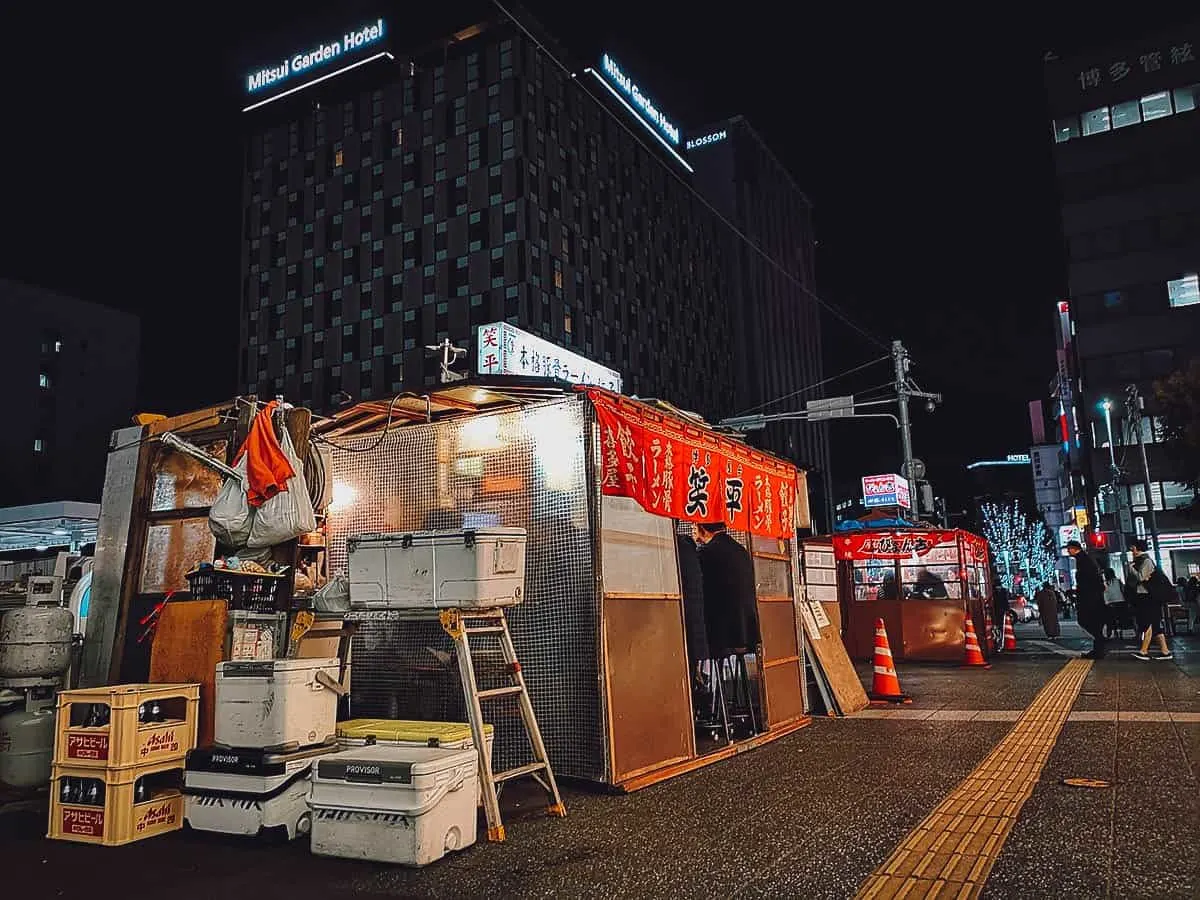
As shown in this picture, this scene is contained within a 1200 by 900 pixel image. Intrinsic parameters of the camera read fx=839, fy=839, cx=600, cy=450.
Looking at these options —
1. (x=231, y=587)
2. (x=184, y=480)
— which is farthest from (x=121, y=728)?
(x=184, y=480)

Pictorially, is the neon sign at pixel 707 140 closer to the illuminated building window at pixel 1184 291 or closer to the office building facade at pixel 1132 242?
the office building facade at pixel 1132 242

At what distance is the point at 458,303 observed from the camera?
52156mm

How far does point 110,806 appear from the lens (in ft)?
17.6

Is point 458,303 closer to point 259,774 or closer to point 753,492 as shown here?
point 753,492

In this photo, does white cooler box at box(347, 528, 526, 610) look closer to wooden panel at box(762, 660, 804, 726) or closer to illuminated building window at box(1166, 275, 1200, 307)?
wooden panel at box(762, 660, 804, 726)

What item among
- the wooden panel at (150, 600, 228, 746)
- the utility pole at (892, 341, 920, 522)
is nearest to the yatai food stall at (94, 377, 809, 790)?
the wooden panel at (150, 600, 228, 746)

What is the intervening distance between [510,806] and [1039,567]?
77644mm

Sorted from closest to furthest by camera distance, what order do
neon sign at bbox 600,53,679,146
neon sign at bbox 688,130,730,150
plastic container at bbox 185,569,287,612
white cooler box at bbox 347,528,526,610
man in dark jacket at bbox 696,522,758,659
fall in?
white cooler box at bbox 347,528,526,610 → plastic container at bbox 185,569,287,612 → man in dark jacket at bbox 696,522,758,659 → neon sign at bbox 600,53,679,146 → neon sign at bbox 688,130,730,150

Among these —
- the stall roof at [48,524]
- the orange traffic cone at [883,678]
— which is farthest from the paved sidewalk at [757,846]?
the stall roof at [48,524]

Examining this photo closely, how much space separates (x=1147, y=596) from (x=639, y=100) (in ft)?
188

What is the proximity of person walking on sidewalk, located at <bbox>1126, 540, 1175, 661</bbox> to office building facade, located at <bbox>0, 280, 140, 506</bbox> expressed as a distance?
73140mm

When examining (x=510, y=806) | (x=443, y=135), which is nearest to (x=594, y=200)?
(x=443, y=135)

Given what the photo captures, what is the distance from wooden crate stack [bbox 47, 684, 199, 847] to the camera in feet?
17.7

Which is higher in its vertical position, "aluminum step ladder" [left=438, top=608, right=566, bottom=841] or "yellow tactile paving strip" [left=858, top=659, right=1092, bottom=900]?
"aluminum step ladder" [left=438, top=608, right=566, bottom=841]
